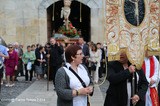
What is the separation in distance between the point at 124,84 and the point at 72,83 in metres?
0.91

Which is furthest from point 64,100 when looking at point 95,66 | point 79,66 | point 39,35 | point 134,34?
point 39,35

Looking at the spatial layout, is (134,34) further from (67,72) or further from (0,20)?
(0,20)

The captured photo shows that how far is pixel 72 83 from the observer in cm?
395

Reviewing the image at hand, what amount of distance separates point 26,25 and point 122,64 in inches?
644

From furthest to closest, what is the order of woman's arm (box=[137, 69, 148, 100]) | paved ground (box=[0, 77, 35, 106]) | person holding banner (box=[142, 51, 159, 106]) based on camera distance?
paved ground (box=[0, 77, 35, 106]), person holding banner (box=[142, 51, 159, 106]), woman's arm (box=[137, 69, 148, 100])

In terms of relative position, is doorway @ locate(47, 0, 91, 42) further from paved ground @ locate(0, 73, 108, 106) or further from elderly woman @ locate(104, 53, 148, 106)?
elderly woman @ locate(104, 53, 148, 106)

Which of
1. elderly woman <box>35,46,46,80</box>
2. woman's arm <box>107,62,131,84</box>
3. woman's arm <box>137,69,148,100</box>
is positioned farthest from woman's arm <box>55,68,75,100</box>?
elderly woman <box>35,46,46,80</box>

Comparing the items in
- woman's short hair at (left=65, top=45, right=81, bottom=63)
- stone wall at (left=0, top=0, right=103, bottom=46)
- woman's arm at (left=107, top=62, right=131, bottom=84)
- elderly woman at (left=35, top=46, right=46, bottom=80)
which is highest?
stone wall at (left=0, top=0, right=103, bottom=46)

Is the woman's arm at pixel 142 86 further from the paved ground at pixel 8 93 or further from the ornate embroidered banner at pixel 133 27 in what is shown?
the paved ground at pixel 8 93

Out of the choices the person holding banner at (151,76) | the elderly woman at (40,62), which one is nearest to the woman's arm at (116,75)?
the person holding banner at (151,76)

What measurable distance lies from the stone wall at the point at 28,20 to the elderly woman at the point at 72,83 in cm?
1602

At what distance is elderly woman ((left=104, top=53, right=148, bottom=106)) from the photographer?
4312 mm

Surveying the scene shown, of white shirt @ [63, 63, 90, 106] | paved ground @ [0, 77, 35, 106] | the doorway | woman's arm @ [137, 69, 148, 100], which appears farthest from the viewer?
the doorway

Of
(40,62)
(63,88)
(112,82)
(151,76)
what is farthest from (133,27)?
(40,62)
